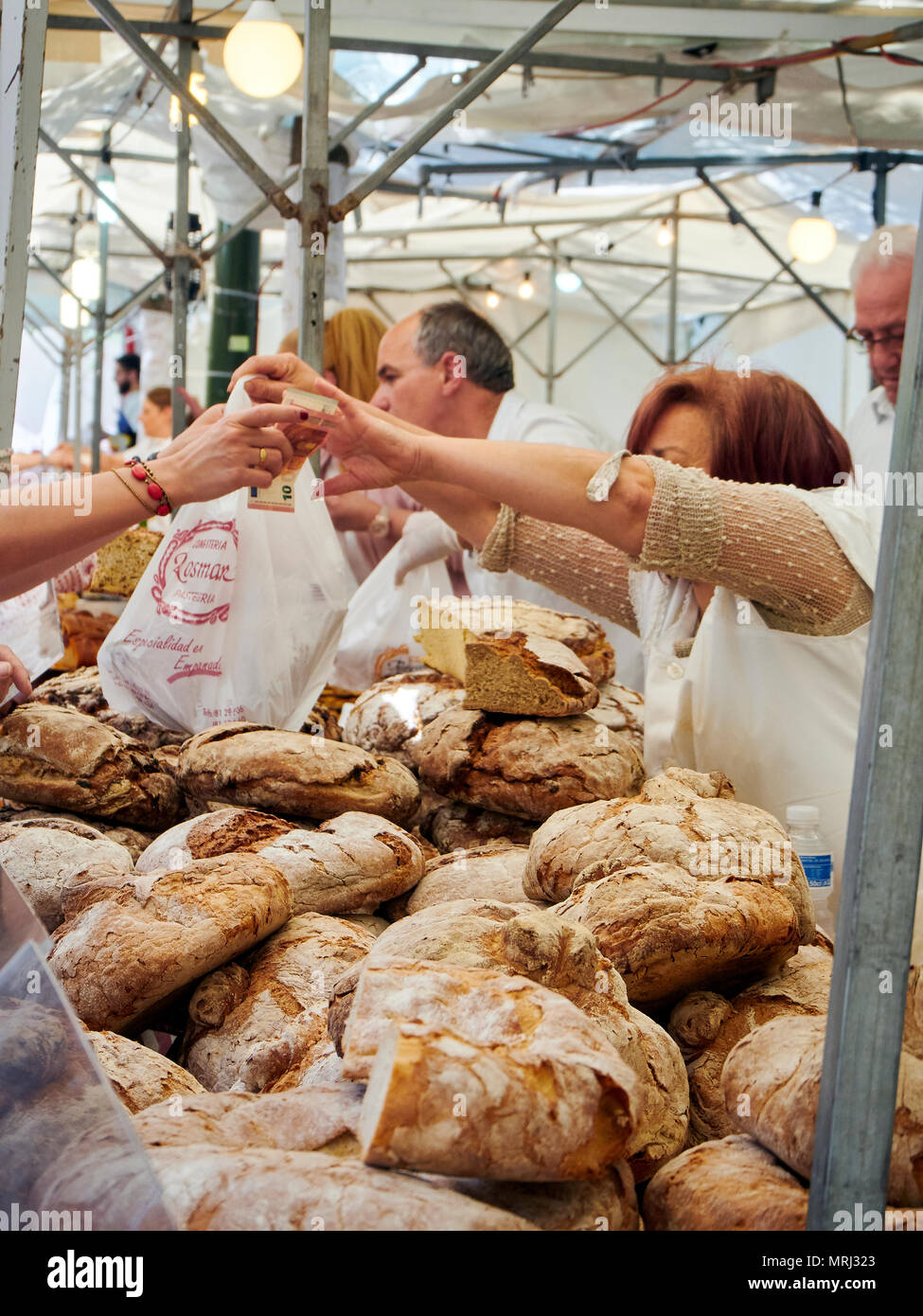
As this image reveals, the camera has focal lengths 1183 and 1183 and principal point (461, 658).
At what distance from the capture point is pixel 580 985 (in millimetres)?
1138

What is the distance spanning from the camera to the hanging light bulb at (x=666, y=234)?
7.97 meters

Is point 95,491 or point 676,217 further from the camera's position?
point 676,217

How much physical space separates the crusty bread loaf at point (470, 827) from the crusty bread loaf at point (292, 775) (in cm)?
11

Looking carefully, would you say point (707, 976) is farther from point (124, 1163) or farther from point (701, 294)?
point (701, 294)

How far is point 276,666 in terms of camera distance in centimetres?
235

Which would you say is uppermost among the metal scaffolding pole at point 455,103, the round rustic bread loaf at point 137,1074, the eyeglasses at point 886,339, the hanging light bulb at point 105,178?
the hanging light bulb at point 105,178

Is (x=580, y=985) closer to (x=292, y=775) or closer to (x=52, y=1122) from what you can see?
(x=52, y=1122)

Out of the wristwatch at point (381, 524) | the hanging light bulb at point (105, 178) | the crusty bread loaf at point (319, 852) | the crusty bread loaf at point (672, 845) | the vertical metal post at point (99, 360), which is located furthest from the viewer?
the vertical metal post at point (99, 360)

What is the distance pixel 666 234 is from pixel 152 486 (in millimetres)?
7177

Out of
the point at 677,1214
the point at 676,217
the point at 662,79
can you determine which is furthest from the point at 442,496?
the point at 676,217

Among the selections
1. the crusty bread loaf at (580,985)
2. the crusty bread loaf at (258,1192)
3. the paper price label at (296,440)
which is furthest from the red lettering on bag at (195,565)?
the crusty bread loaf at (258,1192)

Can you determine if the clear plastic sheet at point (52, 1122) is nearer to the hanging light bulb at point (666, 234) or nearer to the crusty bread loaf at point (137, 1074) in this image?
the crusty bread loaf at point (137, 1074)

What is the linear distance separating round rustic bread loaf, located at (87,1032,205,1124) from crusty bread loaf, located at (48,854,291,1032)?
2.1 inches
